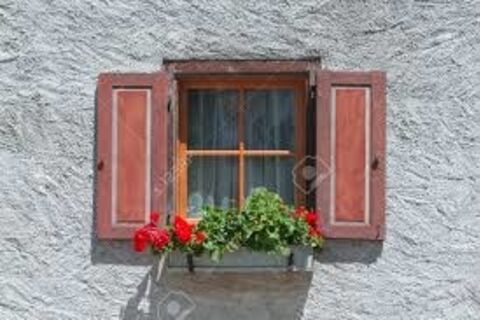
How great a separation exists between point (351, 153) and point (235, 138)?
0.73m

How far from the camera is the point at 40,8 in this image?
598 centimetres

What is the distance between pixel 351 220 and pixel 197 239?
871mm

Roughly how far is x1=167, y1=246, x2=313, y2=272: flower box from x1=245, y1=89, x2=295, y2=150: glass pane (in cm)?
72

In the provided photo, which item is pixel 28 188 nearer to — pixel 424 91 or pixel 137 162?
pixel 137 162

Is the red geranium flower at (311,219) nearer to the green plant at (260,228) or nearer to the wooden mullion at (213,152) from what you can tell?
the green plant at (260,228)

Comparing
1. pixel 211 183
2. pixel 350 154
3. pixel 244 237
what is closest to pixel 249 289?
pixel 244 237

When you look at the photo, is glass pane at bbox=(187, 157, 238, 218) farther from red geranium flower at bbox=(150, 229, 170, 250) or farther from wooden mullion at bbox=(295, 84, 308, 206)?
red geranium flower at bbox=(150, 229, 170, 250)

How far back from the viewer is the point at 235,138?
6.05 m

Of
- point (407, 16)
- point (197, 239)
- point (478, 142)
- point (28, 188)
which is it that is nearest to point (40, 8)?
point (28, 188)

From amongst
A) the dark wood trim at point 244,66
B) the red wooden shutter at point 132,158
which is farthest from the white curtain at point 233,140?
the red wooden shutter at point 132,158

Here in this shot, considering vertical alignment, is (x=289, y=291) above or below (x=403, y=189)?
below
